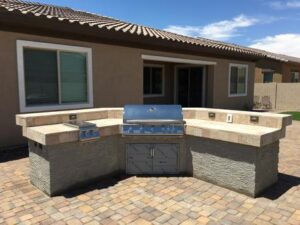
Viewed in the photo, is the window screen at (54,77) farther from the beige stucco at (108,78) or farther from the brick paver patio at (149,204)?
the brick paver patio at (149,204)

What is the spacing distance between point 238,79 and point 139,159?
1234 centimetres

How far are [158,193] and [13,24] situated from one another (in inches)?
215

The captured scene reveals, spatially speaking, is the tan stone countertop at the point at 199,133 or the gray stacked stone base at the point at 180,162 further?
the gray stacked stone base at the point at 180,162

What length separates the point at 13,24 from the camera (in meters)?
6.67

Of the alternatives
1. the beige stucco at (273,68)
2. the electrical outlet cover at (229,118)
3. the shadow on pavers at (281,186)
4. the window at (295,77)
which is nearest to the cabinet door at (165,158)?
the electrical outlet cover at (229,118)

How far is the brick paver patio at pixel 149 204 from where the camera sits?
142 inches

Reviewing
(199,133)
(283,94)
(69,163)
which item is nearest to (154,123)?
(199,133)

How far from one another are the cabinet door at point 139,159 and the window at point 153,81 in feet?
28.2

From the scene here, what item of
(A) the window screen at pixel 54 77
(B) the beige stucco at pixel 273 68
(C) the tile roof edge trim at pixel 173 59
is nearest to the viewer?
(A) the window screen at pixel 54 77

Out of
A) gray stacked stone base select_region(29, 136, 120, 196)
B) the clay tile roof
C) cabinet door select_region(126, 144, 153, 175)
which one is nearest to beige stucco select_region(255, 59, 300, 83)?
the clay tile roof

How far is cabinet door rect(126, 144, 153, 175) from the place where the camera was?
5.14 meters

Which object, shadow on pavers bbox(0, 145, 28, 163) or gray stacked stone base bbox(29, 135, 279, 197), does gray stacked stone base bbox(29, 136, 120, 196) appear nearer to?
gray stacked stone base bbox(29, 135, 279, 197)

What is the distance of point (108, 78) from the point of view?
29.7 feet

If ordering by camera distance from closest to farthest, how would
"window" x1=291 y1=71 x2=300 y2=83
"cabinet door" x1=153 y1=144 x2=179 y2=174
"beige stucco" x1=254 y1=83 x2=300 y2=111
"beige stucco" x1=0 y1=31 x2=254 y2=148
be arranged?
"cabinet door" x1=153 y1=144 x2=179 y2=174 < "beige stucco" x1=0 y1=31 x2=254 y2=148 < "beige stucco" x1=254 y1=83 x2=300 y2=111 < "window" x1=291 y1=71 x2=300 y2=83
